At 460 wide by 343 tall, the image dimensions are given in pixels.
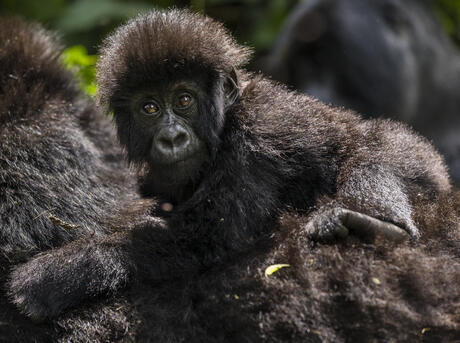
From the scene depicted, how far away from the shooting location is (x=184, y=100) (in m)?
3.26

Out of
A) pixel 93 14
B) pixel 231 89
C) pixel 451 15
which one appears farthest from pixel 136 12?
pixel 231 89

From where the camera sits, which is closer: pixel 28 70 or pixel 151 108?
pixel 151 108

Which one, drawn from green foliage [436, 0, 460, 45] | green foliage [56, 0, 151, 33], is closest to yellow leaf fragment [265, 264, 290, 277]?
green foliage [56, 0, 151, 33]

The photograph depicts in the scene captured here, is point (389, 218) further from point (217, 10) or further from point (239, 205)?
point (217, 10)

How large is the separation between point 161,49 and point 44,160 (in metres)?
0.86

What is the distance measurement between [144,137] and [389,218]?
1.28 meters

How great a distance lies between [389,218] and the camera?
2965 mm

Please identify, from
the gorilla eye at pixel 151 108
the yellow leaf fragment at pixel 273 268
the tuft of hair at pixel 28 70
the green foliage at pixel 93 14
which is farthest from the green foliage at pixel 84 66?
the yellow leaf fragment at pixel 273 268

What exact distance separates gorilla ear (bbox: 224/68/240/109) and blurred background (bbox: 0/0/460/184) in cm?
298

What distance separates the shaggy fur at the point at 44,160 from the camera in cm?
316

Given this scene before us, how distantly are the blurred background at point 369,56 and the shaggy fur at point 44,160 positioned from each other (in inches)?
106

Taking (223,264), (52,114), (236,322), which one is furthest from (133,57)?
(236,322)

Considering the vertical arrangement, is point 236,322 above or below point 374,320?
below

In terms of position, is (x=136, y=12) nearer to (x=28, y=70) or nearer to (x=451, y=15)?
(x=28, y=70)
